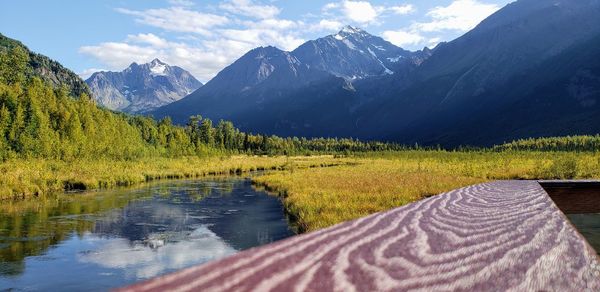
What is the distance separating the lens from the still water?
41.9 ft

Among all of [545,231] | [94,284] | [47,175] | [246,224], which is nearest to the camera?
[545,231]

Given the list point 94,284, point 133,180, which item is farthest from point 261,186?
point 94,284

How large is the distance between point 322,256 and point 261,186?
1461 inches

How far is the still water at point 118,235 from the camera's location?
12.8 meters

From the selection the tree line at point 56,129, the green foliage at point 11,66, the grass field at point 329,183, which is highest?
the green foliage at point 11,66

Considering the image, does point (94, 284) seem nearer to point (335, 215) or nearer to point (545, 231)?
point (335, 215)

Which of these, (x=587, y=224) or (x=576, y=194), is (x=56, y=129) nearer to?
(x=587, y=224)

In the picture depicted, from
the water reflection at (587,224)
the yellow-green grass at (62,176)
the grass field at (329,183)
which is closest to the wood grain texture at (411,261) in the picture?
the water reflection at (587,224)

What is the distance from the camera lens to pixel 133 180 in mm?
42031

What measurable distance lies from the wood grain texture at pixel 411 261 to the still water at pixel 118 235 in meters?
10.9

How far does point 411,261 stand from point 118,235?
18.2m

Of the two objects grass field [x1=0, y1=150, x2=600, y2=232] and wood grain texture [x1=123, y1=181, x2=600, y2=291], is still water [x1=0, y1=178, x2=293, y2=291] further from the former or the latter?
wood grain texture [x1=123, y1=181, x2=600, y2=291]

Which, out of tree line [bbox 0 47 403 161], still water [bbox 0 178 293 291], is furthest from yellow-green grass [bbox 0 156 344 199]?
tree line [bbox 0 47 403 161]

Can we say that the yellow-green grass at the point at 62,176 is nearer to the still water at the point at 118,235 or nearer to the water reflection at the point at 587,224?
the still water at the point at 118,235
